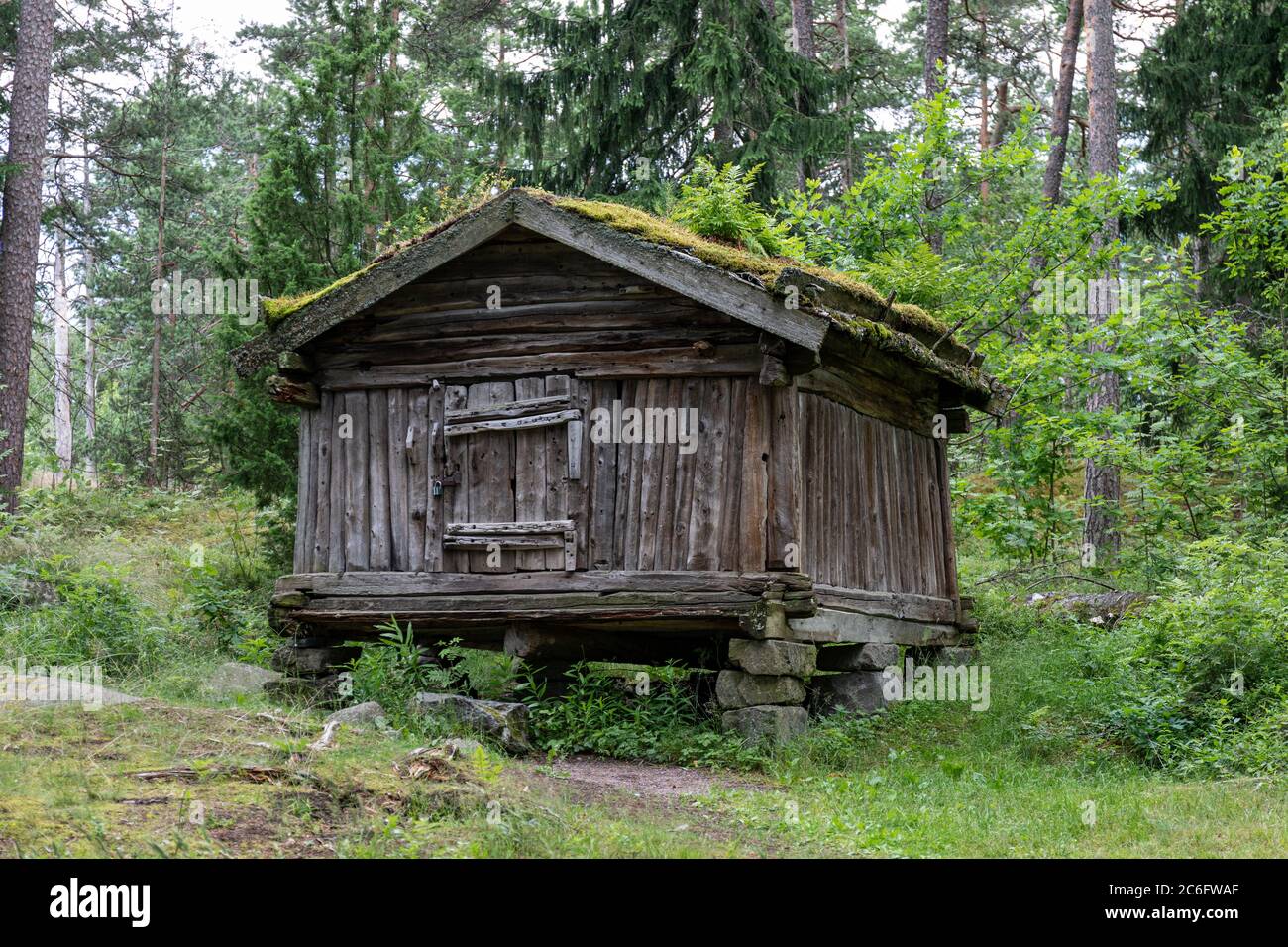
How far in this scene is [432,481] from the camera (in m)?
11.4

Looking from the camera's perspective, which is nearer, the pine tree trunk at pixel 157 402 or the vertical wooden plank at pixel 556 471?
the vertical wooden plank at pixel 556 471

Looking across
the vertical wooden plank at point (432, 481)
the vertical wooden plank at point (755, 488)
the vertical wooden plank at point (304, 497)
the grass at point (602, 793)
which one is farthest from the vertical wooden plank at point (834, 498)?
the vertical wooden plank at point (304, 497)

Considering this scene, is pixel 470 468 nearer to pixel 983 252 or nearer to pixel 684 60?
pixel 983 252

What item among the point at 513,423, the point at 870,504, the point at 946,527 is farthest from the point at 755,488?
the point at 946,527

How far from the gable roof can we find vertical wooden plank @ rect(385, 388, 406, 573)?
980 mm

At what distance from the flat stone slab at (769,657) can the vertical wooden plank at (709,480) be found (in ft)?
2.42

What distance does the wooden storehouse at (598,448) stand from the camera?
10227mm

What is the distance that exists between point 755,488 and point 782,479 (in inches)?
9.3

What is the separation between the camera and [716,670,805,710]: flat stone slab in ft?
33.1

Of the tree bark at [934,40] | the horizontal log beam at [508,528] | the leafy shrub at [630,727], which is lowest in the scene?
the leafy shrub at [630,727]

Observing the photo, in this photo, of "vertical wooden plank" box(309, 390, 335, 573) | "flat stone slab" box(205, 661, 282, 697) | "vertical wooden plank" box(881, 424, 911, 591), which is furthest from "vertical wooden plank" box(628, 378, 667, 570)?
"flat stone slab" box(205, 661, 282, 697)

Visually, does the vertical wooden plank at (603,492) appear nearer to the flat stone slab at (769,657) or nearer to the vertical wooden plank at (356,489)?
the flat stone slab at (769,657)

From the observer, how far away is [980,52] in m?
26.6
